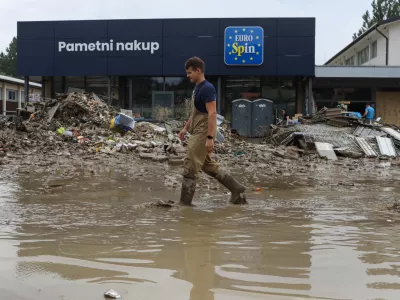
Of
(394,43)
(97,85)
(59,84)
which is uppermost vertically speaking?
(394,43)

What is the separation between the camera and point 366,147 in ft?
46.3

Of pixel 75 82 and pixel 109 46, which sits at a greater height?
pixel 109 46

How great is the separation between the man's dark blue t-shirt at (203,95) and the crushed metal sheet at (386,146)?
1026cm

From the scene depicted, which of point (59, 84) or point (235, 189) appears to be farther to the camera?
point (59, 84)

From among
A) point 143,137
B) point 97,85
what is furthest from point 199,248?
point 97,85

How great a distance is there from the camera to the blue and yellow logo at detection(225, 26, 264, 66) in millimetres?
24281

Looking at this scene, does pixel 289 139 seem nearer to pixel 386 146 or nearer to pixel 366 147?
pixel 366 147

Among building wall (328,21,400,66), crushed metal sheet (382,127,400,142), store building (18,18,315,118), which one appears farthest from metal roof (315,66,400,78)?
crushed metal sheet (382,127,400,142)

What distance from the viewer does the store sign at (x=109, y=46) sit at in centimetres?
2502

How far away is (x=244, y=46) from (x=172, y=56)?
405cm

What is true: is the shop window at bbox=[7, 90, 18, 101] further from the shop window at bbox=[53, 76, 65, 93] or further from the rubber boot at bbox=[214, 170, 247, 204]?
the rubber boot at bbox=[214, 170, 247, 204]

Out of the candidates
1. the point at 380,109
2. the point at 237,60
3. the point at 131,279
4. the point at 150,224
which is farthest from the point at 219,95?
the point at 131,279

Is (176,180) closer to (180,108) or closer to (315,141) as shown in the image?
(315,141)

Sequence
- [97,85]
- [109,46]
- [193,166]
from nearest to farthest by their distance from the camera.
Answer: [193,166] < [109,46] < [97,85]
